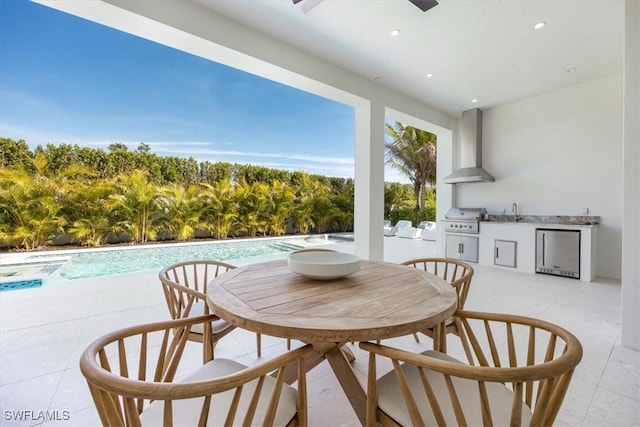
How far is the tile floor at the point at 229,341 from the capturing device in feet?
4.94

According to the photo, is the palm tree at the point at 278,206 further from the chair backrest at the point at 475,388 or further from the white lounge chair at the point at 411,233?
the chair backrest at the point at 475,388

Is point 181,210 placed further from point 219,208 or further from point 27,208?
point 27,208

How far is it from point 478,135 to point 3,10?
10.1 meters

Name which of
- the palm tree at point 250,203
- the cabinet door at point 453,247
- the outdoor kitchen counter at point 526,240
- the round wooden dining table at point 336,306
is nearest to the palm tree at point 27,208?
the palm tree at point 250,203

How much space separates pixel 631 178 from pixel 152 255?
7.54 metres

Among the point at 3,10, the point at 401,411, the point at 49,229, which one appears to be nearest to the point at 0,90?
the point at 3,10

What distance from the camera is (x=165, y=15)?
2492mm

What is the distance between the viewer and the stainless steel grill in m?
5.25

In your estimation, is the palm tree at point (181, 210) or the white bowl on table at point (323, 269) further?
the palm tree at point (181, 210)

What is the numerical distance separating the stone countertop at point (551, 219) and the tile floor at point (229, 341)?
897 millimetres

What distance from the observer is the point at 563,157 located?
473 centimetres

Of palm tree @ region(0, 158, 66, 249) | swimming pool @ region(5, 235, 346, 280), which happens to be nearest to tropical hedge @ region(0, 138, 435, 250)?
palm tree @ region(0, 158, 66, 249)

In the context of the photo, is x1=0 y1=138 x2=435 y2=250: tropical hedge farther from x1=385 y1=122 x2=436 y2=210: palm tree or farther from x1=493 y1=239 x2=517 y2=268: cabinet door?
x1=493 y1=239 x2=517 y2=268: cabinet door

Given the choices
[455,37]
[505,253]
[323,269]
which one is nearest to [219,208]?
[455,37]
